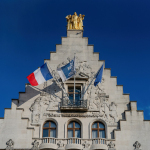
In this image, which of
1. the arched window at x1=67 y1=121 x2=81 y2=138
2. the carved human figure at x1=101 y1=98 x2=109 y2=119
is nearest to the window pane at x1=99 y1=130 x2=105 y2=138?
the carved human figure at x1=101 y1=98 x2=109 y2=119

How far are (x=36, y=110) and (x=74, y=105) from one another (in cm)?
292

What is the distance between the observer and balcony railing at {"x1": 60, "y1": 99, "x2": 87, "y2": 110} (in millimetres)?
28625

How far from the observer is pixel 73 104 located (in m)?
28.8

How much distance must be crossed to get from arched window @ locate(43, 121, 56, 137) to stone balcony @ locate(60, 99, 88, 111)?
140 cm

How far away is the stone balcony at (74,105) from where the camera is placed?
2862cm

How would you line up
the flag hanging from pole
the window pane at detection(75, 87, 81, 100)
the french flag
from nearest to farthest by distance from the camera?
1. the flag hanging from pole
2. the french flag
3. the window pane at detection(75, 87, 81, 100)

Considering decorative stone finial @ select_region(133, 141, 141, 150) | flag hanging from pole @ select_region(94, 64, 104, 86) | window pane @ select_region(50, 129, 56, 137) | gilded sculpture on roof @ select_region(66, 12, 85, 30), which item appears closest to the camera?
decorative stone finial @ select_region(133, 141, 141, 150)

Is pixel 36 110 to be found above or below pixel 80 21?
below

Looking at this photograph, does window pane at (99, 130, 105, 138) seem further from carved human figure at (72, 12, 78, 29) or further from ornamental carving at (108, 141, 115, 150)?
carved human figure at (72, 12, 78, 29)

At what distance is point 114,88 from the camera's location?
29953mm

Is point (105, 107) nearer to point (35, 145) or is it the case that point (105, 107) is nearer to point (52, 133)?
point (52, 133)

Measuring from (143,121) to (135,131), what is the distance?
1.03m

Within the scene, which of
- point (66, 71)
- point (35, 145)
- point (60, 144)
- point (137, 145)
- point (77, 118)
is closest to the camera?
point (35, 145)

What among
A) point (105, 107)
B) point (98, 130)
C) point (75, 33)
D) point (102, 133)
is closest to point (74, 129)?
point (98, 130)
